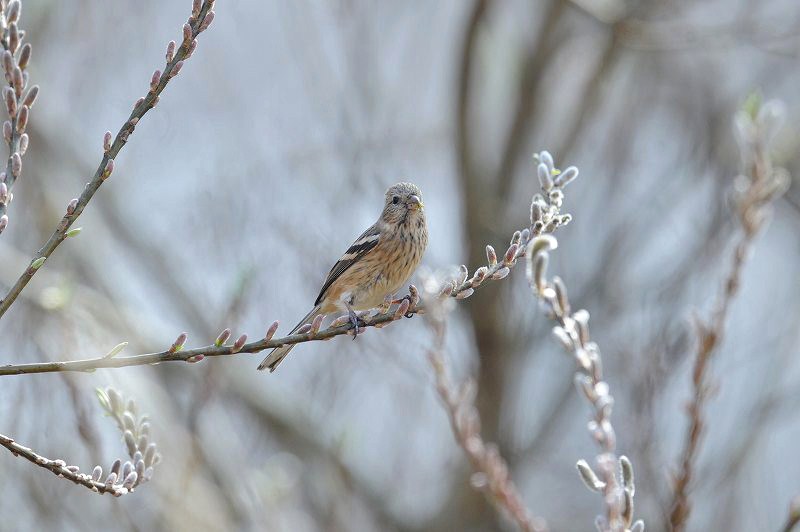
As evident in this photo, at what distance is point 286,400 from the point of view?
31.7ft

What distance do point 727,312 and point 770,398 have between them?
21.1 feet

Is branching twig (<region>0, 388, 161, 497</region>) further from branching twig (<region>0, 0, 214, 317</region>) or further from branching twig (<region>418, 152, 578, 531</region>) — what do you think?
branching twig (<region>418, 152, 578, 531</region>)

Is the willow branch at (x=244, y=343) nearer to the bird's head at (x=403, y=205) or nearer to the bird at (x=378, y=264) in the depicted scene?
the bird at (x=378, y=264)

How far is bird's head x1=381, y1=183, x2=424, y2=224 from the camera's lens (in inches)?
203

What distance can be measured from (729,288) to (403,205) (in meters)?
3.09

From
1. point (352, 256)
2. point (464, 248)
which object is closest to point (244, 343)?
point (352, 256)

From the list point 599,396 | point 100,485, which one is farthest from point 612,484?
point 100,485

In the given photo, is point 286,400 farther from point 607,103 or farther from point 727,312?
point 727,312

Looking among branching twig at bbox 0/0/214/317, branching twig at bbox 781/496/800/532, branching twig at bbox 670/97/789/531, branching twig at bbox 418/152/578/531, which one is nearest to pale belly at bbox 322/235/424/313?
branching twig at bbox 418/152/578/531

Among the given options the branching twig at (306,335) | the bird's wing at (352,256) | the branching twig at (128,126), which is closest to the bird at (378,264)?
the bird's wing at (352,256)

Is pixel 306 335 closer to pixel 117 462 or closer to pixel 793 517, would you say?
pixel 117 462

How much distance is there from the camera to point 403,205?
526 cm

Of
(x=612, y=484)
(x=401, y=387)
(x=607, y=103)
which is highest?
(x=607, y=103)

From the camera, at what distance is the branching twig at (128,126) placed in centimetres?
242
